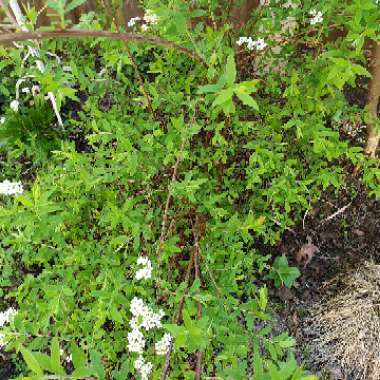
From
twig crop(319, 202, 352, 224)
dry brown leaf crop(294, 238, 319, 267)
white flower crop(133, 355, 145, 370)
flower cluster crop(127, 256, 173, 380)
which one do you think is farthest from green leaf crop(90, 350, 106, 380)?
twig crop(319, 202, 352, 224)

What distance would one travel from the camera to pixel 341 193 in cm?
299

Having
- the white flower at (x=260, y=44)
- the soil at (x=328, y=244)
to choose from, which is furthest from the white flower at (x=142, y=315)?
the soil at (x=328, y=244)

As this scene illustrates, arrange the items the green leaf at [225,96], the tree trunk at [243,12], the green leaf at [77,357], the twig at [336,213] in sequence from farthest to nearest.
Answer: the twig at [336,213] < the tree trunk at [243,12] < the green leaf at [225,96] < the green leaf at [77,357]

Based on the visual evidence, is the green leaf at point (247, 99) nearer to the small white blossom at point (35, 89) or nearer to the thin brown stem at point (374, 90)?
the thin brown stem at point (374, 90)

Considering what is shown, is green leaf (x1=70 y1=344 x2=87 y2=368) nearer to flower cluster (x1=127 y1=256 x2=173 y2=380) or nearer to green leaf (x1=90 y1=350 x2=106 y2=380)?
green leaf (x1=90 y1=350 x2=106 y2=380)

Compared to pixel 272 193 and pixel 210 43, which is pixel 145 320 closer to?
pixel 272 193

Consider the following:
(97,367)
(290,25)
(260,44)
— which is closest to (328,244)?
(290,25)

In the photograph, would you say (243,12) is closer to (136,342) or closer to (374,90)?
(374,90)

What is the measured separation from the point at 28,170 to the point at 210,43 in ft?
5.94

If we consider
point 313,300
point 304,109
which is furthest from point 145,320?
point 313,300

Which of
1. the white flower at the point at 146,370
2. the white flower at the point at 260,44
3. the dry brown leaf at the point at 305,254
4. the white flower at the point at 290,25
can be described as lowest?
the dry brown leaf at the point at 305,254

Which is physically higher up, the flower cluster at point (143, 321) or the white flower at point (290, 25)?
the white flower at point (290, 25)

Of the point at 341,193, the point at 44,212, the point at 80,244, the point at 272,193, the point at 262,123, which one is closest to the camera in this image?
the point at 44,212

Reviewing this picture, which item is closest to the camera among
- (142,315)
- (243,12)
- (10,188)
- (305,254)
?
(142,315)
